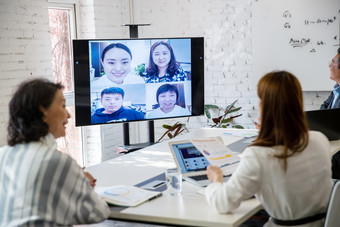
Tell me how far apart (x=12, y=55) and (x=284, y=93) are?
3.04 meters

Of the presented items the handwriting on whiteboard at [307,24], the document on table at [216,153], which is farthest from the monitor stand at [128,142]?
the handwriting on whiteboard at [307,24]

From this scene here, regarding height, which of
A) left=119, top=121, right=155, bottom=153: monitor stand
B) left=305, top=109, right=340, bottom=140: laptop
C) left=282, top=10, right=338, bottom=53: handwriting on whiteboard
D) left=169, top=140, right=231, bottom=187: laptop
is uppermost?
left=282, top=10, right=338, bottom=53: handwriting on whiteboard

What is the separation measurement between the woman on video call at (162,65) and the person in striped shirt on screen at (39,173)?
225 centimetres

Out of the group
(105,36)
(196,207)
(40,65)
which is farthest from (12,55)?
(196,207)

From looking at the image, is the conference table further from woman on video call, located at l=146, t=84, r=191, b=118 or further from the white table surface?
woman on video call, located at l=146, t=84, r=191, b=118

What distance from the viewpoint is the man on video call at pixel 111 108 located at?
407cm

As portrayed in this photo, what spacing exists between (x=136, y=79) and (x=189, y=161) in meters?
1.62

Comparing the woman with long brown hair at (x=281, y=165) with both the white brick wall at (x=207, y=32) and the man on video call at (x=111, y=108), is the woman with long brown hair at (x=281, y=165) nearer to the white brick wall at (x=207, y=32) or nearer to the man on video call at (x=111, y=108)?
the man on video call at (x=111, y=108)

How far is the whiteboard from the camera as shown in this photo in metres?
5.12

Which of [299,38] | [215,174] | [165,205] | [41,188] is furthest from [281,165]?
[299,38]

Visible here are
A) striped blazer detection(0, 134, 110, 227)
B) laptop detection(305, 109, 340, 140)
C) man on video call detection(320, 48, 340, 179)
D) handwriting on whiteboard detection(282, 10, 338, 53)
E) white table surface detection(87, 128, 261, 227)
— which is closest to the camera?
striped blazer detection(0, 134, 110, 227)

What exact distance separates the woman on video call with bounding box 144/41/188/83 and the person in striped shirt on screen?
2.25 meters

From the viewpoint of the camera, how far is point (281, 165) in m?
2.04

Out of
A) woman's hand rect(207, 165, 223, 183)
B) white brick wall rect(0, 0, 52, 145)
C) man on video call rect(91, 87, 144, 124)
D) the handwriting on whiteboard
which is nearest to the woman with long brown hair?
woman's hand rect(207, 165, 223, 183)
